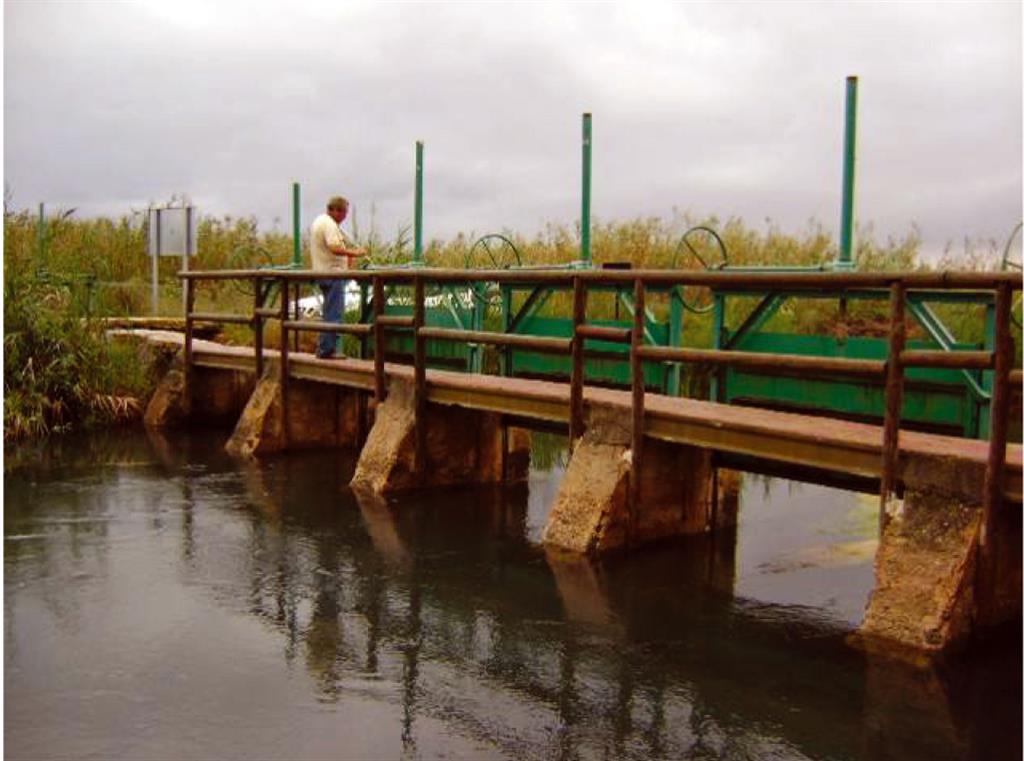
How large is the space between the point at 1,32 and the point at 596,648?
Result: 372 cm

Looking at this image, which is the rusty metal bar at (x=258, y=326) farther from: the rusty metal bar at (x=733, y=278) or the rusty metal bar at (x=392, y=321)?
the rusty metal bar at (x=392, y=321)

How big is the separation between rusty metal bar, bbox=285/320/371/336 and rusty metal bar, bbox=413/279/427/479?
34.7 inches

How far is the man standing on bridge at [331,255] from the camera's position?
10.7 meters

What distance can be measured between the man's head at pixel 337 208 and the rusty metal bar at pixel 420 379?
6.70ft

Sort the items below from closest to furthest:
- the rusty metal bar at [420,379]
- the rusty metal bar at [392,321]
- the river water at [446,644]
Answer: the river water at [446,644], the rusty metal bar at [420,379], the rusty metal bar at [392,321]

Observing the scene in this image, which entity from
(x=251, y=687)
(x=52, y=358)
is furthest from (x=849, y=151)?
(x=52, y=358)

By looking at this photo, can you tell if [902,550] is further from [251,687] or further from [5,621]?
[5,621]

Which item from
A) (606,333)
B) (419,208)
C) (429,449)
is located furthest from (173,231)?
(606,333)

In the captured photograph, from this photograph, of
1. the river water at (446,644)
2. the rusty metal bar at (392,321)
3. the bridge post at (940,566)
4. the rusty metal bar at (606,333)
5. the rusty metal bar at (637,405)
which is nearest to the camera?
the river water at (446,644)

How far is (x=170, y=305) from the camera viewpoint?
57.5 feet

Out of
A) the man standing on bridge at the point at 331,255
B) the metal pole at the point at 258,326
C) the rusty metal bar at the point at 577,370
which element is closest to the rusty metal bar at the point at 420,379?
the man standing on bridge at the point at 331,255

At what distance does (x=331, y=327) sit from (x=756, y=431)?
5130 mm

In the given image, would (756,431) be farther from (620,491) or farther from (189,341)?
(189,341)

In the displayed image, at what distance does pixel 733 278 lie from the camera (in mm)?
6711
